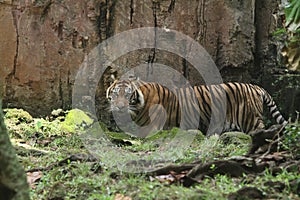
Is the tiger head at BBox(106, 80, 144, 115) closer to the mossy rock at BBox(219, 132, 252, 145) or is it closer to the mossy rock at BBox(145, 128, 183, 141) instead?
the mossy rock at BBox(145, 128, 183, 141)

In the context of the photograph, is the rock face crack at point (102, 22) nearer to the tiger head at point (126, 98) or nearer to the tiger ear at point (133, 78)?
the tiger ear at point (133, 78)

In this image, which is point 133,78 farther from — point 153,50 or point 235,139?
point 235,139

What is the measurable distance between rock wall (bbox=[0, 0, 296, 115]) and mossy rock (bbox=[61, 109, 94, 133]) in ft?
1.81

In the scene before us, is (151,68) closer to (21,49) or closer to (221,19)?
(221,19)

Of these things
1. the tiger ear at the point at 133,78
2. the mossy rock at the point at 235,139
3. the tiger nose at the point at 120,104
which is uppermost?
the tiger ear at the point at 133,78

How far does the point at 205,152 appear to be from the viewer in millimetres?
5613

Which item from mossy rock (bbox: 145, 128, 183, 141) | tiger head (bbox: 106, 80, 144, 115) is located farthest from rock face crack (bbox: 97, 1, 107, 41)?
mossy rock (bbox: 145, 128, 183, 141)

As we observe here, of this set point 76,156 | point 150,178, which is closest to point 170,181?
point 150,178

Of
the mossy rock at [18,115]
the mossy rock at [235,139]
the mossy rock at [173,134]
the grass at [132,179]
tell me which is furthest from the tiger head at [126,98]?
the mossy rock at [235,139]

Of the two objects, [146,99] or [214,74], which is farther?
[214,74]

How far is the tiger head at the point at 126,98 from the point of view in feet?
26.4

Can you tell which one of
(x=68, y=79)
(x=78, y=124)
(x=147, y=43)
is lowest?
(x=78, y=124)

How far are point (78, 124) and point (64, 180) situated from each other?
3.66 m

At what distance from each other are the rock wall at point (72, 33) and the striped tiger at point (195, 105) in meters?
0.69
